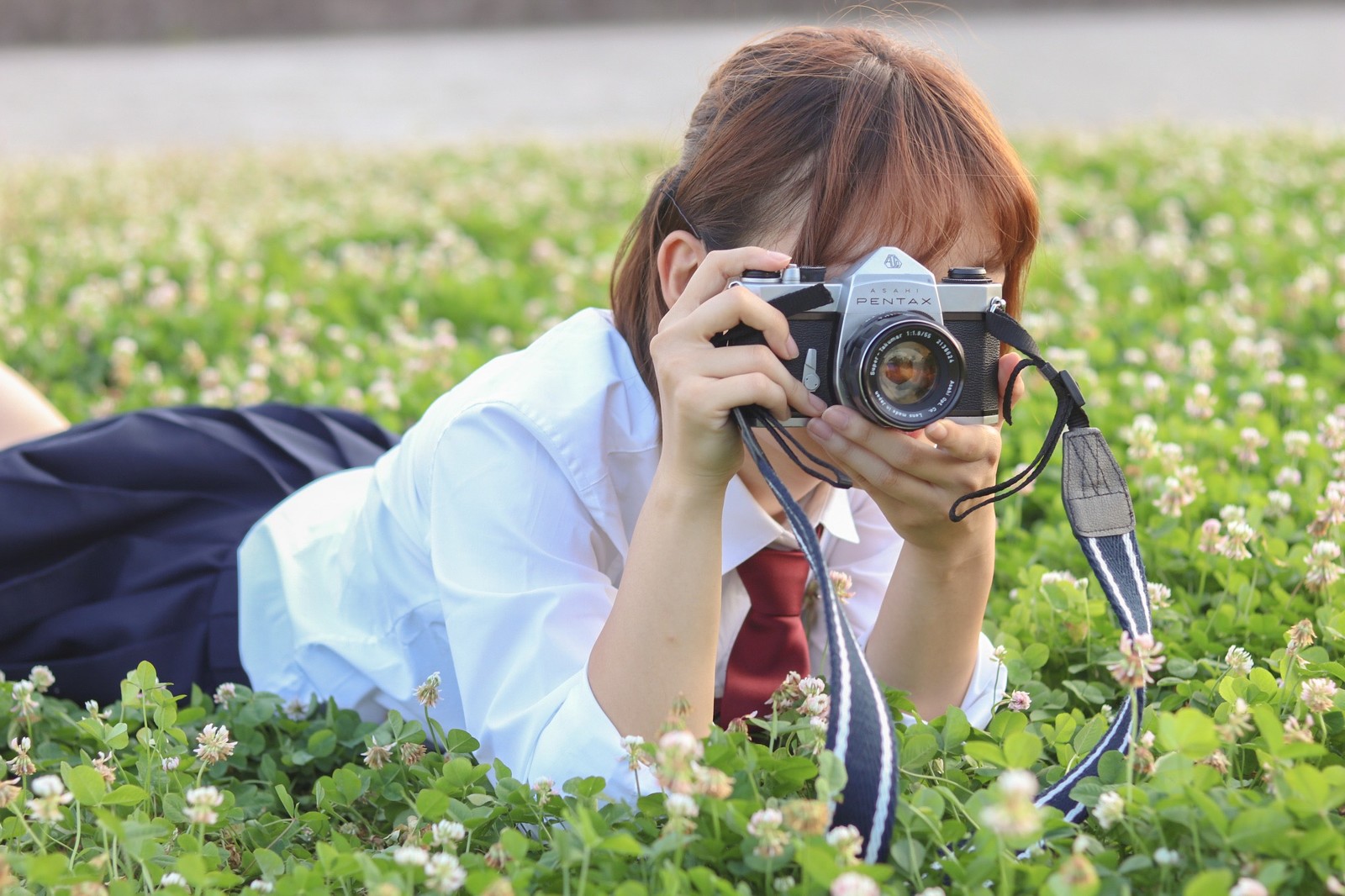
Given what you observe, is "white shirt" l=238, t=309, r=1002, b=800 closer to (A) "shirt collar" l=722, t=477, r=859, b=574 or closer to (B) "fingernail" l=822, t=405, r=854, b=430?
(A) "shirt collar" l=722, t=477, r=859, b=574

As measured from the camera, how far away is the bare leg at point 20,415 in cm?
267

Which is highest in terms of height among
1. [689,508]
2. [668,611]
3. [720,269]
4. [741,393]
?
[720,269]

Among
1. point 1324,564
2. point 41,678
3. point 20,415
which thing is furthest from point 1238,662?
point 20,415

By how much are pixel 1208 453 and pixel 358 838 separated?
1.77 meters

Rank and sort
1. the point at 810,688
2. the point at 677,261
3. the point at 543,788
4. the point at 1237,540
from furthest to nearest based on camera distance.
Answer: the point at 1237,540, the point at 677,261, the point at 810,688, the point at 543,788

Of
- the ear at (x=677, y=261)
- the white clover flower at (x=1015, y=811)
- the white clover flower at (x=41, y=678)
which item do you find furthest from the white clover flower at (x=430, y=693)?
the white clover flower at (x=1015, y=811)

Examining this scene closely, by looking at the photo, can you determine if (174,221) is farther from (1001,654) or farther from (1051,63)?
(1051,63)

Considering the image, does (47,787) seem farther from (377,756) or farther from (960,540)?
(960,540)

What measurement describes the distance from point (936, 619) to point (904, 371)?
43 cm

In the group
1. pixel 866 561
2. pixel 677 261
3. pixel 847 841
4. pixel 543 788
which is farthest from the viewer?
pixel 866 561

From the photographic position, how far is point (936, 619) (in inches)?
69.8

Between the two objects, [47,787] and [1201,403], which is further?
[1201,403]

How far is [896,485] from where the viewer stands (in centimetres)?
159

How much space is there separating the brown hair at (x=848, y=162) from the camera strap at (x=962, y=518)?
0.57 ft
